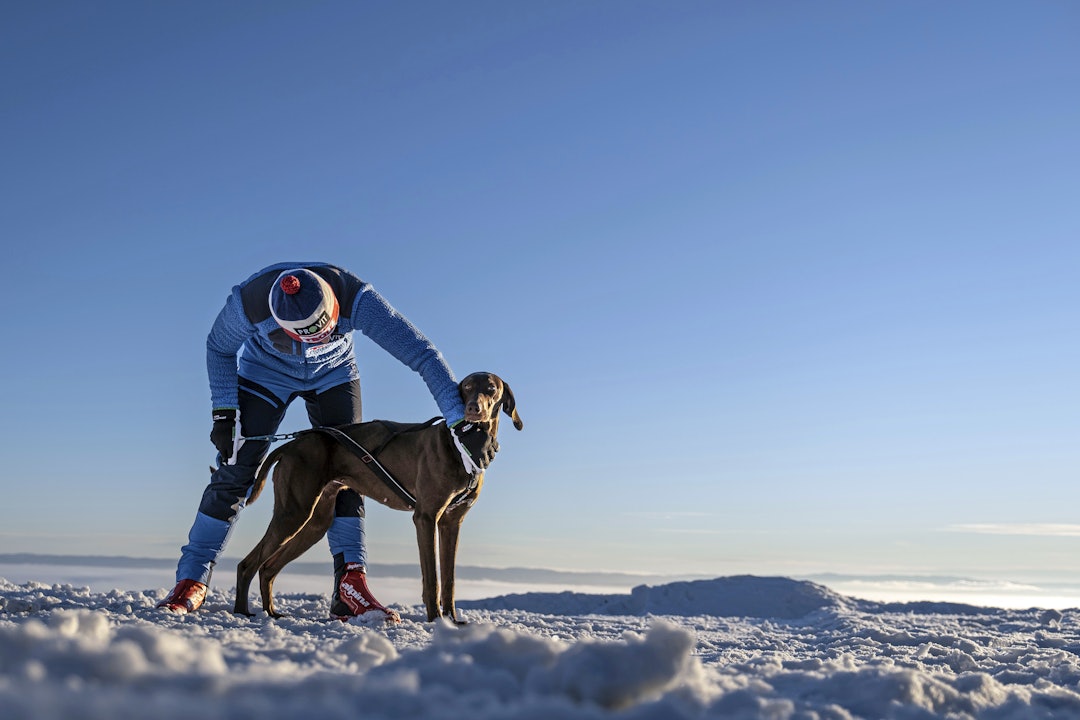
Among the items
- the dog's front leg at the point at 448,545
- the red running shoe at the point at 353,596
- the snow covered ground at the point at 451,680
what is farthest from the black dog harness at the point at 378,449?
the snow covered ground at the point at 451,680

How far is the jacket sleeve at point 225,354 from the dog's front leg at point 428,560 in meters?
1.57

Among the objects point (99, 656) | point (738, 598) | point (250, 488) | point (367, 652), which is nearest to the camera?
point (99, 656)

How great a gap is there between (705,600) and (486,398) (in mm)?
9440

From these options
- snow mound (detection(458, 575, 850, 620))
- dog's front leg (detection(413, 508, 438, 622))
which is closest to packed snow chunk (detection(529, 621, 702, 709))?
dog's front leg (detection(413, 508, 438, 622))

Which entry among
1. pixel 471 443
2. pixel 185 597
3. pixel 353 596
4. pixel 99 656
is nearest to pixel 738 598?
pixel 353 596

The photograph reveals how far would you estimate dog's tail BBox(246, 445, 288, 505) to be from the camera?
5.27 meters

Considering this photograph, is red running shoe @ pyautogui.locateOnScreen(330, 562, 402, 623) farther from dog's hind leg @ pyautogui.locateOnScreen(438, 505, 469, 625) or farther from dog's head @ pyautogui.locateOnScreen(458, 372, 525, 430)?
dog's head @ pyautogui.locateOnScreen(458, 372, 525, 430)

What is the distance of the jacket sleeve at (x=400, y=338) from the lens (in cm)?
512

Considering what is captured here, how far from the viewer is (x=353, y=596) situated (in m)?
5.45

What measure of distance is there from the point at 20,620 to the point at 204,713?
3138 mm

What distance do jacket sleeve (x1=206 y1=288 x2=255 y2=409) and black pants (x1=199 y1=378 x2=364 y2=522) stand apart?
10 centimetres

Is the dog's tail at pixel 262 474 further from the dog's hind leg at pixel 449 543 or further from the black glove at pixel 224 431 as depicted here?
the dog's hind leg at pixel 449 543

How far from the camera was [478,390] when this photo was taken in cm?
490

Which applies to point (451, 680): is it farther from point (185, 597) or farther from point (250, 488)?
point (250, 488)
